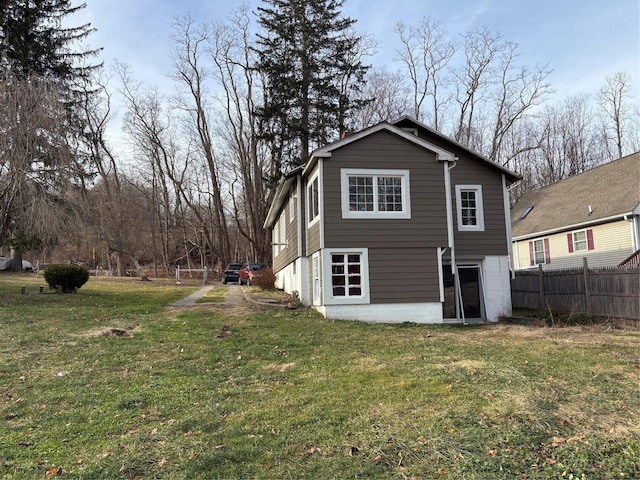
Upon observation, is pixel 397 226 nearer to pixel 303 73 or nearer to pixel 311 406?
pixel 311 406

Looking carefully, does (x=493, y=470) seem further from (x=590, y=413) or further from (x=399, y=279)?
(x=399, y=279)

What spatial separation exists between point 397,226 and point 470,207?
350 centimetres

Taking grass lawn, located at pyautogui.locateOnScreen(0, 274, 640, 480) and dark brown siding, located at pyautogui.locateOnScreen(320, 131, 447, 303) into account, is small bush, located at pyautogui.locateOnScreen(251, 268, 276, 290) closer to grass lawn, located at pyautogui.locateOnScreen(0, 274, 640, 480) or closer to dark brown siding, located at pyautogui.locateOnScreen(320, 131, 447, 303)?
dark brown siding, located at pyautogui.locateOnScreen(320, 131, 447, 303)

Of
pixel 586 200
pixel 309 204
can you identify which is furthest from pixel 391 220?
pixel 586 200

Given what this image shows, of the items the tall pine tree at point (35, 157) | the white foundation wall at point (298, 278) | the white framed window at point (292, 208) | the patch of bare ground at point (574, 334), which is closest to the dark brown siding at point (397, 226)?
the patch of bare ground at point (574, 334)

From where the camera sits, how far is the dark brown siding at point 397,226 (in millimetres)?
13281

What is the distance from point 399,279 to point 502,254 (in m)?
4.19

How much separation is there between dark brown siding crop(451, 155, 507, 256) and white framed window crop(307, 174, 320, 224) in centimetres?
464

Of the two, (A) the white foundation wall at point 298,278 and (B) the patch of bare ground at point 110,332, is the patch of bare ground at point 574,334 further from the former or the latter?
(B) the patch of bare ground at point 110,332

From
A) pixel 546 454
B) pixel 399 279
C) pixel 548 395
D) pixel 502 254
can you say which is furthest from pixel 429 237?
pixel 546 454

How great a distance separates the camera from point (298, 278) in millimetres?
16891

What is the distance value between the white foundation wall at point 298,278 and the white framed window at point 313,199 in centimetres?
188

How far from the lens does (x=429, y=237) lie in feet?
44.7

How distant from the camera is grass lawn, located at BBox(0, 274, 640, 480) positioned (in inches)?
146
